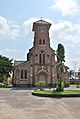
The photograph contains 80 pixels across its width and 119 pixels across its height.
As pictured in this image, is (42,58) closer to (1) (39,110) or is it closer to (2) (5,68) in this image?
(2) (5,68)

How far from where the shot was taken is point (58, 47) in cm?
3225

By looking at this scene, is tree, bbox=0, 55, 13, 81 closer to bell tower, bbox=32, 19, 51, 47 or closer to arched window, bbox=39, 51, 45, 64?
arched window, bbox=39, 51, 45, 64

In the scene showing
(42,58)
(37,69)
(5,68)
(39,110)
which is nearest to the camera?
(39,110)

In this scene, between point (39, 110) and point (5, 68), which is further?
point (5, 68)

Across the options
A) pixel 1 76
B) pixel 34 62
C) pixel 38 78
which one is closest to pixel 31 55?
pixel 34 62

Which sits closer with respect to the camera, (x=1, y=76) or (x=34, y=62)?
(x=34, y=62)

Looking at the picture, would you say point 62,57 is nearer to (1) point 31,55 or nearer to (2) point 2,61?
(1) point 31,55

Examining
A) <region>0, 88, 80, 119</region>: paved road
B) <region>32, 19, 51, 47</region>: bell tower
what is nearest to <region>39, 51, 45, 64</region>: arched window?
<region>32, 19, 51, 47</region>: bell tower

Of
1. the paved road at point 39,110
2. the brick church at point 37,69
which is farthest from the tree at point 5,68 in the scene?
the paved road at point 39,110

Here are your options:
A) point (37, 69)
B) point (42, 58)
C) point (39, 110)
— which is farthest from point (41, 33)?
point (39, 110)

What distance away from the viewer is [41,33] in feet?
172

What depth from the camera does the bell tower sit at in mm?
51875

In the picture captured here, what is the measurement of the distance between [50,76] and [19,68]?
756cm

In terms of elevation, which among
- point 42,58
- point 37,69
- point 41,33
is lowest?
point 37,69
